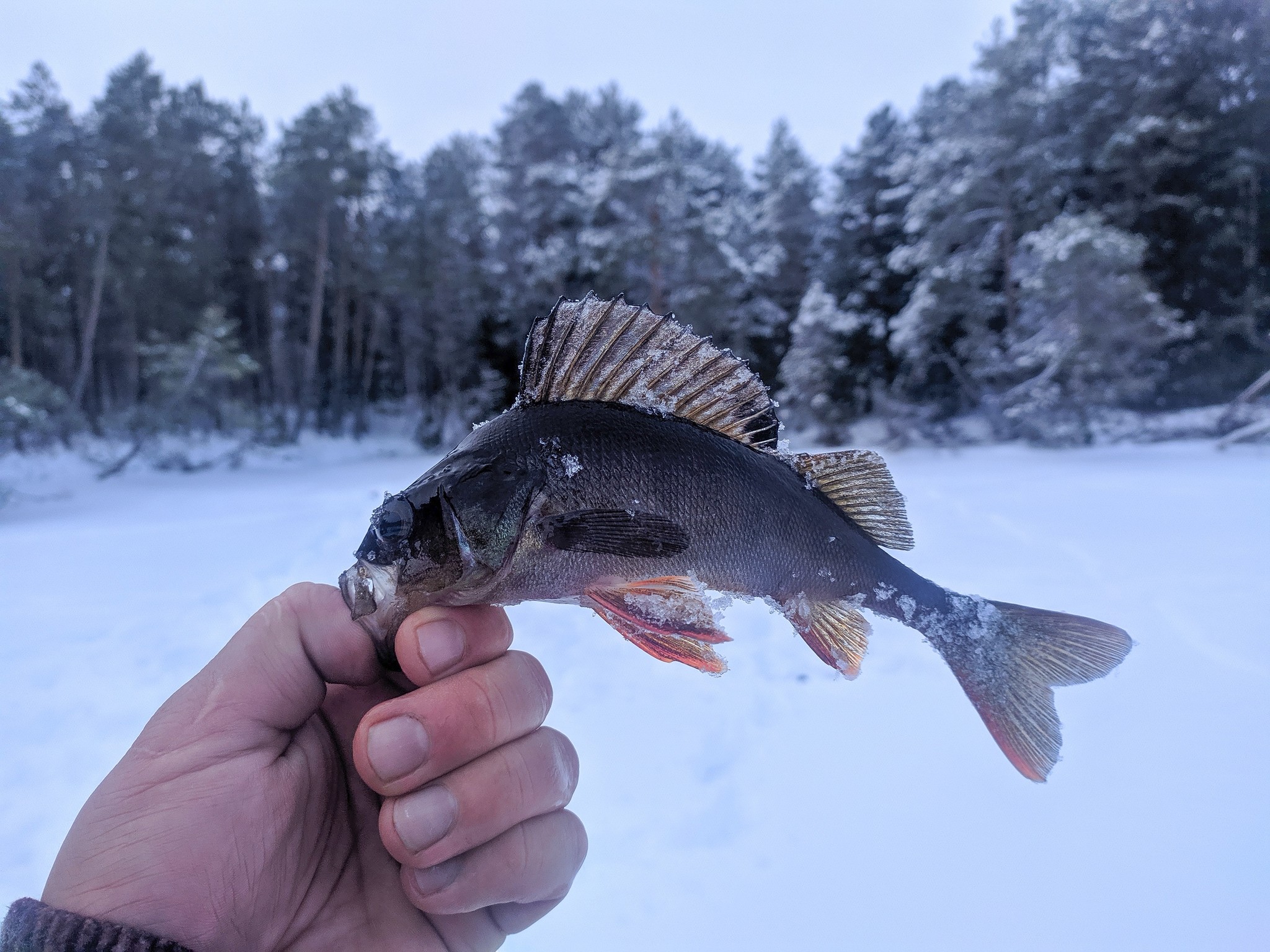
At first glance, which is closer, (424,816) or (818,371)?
(424,816)

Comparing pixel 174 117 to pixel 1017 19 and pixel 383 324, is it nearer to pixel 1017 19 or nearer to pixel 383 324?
pixel 383 324

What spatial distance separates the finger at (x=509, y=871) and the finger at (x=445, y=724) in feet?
0.70

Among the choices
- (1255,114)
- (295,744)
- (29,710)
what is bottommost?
(29,710)

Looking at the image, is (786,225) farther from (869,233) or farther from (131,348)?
(131,348)

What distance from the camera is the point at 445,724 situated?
1312mm

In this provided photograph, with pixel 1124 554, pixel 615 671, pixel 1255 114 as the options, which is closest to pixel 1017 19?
pixel 1255 114

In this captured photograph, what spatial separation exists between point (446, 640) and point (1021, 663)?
123 cm

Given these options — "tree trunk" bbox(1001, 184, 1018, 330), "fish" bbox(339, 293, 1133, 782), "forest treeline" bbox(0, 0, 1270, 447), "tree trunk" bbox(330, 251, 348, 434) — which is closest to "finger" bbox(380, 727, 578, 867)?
"fish" bbox(339, 293, 1133, 782)

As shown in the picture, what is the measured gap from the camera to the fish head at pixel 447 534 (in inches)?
42.4

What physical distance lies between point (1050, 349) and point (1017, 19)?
35.2 feet

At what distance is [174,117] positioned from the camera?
22.5 m

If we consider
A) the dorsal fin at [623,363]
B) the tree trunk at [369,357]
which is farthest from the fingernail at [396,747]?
the tree trunk at [369,357]

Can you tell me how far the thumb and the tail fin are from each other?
1.35 metres

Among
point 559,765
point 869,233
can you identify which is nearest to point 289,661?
point 559,765
